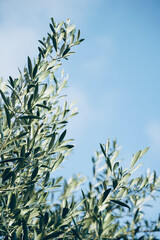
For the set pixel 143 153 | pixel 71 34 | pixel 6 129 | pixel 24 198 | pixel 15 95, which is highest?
pixel 71 34

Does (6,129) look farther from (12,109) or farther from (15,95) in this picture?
(15,95)

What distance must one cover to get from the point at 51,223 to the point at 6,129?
3.23ft

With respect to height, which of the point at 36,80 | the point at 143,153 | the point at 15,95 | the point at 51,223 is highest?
the point at 36,80

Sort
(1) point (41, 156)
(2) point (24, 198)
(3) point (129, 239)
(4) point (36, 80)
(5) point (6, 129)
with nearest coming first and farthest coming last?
(2) point (24, 198) < (5) point (6, 129) < (1) point (41, 156) < (4) point (36, 80) < (3) point (129, 239)

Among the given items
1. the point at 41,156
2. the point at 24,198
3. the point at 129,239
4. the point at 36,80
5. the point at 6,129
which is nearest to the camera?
the point at 24,198

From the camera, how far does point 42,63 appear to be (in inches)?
105

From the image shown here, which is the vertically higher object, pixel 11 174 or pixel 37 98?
pixel 37 98

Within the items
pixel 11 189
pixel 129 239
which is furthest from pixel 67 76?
pixel 129 239

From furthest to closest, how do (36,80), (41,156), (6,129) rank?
(36,80)
(41,156)
(6,129)

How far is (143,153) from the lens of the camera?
93.4 inches

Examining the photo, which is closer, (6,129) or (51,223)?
(51,223)

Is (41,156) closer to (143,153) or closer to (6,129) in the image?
(6,129)

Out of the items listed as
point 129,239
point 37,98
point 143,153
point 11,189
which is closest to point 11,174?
point 11,189

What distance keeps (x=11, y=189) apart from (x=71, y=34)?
7.52 ft
